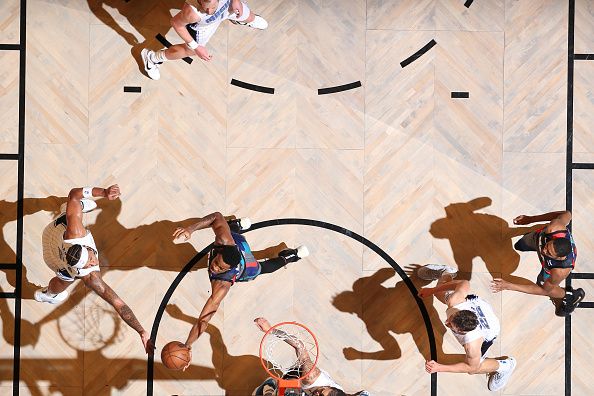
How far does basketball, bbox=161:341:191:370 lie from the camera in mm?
5594

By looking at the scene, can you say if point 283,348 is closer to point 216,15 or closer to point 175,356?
point 175,356

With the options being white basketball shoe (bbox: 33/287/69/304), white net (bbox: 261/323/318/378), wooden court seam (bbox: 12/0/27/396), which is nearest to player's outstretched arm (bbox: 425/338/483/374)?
white net (bbox: 261/323/318/378)

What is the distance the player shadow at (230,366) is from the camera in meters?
6.54

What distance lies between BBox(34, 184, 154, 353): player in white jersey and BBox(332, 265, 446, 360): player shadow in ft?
7.52

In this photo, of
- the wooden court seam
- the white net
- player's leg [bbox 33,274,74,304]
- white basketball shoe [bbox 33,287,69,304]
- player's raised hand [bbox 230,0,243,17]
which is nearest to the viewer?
player's raised hand [bbox 230,0,243,17]

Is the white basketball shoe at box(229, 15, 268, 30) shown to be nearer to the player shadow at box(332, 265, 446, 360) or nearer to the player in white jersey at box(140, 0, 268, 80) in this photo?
the player in white jersey at box(140, 0, 268, 80)

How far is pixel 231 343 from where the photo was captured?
21.5ft

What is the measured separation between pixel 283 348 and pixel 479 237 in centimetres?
256

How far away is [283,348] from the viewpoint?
6426mm

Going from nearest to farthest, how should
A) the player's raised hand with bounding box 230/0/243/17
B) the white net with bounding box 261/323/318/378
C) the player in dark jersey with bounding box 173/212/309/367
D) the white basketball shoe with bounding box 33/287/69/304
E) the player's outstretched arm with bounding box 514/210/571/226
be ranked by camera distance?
the player in dark jersey with bounding box 173/212/309/367 → the player's raised hand with bounding box 230/0/243/17 → the player's outstretched arm with bounding box 514/210/571/226 → the white basketball shoe with bounding box 33/287/69/304 → the white net with bounding box 261/323/318/378

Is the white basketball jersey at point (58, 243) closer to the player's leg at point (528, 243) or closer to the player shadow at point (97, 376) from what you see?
the player shadow at point (97, 376)

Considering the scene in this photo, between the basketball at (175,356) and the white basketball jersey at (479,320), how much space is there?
267 cm

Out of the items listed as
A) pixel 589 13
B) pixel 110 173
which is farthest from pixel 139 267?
pixel 589 13

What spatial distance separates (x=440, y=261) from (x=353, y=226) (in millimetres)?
1070
